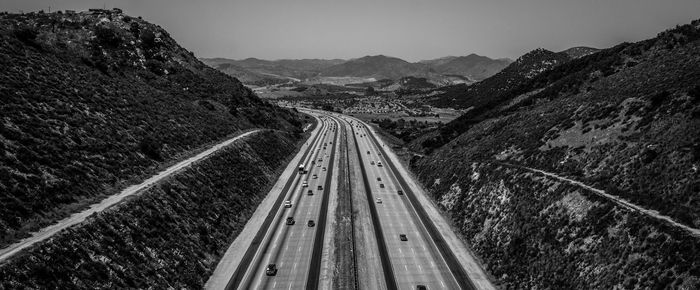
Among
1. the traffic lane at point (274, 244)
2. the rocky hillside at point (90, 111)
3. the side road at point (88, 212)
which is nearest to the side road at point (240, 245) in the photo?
the traffic lane at point (274, 244)

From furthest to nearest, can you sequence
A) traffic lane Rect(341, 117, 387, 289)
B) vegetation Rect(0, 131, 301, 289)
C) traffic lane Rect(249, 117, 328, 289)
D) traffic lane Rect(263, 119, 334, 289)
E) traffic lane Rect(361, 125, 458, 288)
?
1. traffic lane Rect(341, 117, 387, 289)
2. traffic lane Rect(361, 125, 458, 288)
3. traffic lane Rect(249, 117, 328, 289)
4. traffic lane Rect(263, 119, 334, 289)
5. vegetation Rect(0, 131, 301, 289)

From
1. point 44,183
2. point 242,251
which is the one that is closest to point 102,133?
point 44,183

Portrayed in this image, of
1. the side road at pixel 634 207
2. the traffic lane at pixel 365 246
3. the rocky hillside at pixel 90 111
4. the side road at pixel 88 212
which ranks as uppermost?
the rocky hillside at pixel 90 111

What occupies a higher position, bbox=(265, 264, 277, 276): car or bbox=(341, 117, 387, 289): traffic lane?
bbox=(265, 264, 277, 276): car

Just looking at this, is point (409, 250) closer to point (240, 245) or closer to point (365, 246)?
point (365, 246)

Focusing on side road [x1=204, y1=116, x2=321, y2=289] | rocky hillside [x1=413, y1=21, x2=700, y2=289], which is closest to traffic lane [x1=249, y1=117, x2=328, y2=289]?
side road [x1=204, y1=116, x2=321, y2=289]

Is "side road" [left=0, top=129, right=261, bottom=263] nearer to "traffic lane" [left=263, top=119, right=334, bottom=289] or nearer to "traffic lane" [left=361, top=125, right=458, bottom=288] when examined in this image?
"traffic lane" [left=263, top=119, right=334, bottom=289]

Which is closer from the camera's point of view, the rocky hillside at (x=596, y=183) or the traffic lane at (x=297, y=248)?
the rocky hillside at (x=596, y=183)

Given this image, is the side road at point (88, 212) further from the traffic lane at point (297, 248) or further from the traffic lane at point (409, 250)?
the traffic lane at point (409, 250)
